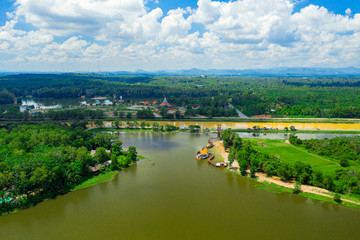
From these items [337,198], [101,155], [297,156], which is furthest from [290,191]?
[101,155]

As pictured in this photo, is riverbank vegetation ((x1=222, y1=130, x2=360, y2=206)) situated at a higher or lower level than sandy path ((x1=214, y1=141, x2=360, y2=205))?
higher

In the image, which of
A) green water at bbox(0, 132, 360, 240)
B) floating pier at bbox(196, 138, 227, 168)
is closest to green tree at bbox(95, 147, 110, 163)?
green water at bbox(0, 132, 360, 240)

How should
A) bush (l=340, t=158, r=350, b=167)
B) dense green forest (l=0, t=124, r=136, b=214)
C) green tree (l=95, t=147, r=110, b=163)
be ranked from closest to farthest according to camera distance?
dense green forest (l=0, t=124, r=136, b=214)
bush (l=340, t=158, r=350, b=167)
green tree (l=95, t=147, r=110, b=163)

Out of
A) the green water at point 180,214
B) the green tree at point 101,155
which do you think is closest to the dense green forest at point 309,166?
the green water at point 180,214

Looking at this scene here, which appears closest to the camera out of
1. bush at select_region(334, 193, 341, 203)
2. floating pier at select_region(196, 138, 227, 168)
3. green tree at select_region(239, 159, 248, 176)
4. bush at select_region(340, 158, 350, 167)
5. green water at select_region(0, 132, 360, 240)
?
green water at select_region(0, 132, 360, 240)

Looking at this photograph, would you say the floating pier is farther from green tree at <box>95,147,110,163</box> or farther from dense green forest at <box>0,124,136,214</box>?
green tree at <box>95,147,110,163</box>

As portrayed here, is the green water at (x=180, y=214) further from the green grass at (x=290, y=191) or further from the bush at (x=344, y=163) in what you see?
the bush at (x=344, y=163)

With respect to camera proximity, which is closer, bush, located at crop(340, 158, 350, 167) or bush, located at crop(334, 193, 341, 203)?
bush, located at crop(334, 193, 341, 203)
